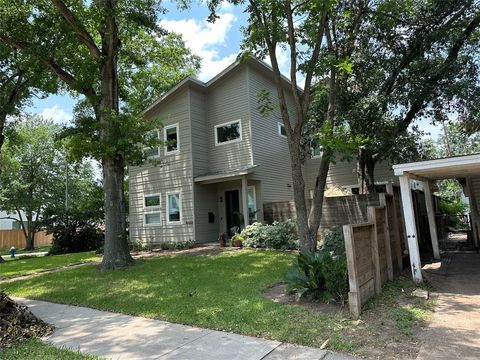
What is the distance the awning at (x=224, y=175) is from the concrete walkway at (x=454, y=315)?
25.2 feet

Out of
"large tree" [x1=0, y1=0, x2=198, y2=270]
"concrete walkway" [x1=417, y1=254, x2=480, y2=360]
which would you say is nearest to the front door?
"large tree" [x1=0, y1=0, x2=198, y2=270]

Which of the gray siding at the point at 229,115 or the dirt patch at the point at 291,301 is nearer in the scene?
the dirt patch at the point at 291,301

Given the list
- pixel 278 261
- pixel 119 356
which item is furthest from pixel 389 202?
pixel 119 356

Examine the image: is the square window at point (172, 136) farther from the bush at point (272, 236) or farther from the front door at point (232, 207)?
the bush at point (272, 236)

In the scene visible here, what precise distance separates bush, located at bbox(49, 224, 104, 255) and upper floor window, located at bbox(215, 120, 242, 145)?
928 cm

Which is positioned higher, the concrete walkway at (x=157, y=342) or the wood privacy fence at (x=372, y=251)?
the wood privacy fence at (x=372, y=251)

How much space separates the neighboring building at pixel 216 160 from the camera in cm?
1619

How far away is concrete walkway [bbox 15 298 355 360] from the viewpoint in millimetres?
4293

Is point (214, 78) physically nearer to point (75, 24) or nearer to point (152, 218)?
point (75, 24)

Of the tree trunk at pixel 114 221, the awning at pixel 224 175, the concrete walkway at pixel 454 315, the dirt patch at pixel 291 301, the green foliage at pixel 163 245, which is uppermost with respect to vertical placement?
the awning at pixel 224 175

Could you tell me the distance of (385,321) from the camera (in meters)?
5.20

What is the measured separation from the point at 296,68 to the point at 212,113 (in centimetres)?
945

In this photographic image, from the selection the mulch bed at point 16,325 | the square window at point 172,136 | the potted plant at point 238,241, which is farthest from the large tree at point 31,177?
the mulch bed at point 16,325

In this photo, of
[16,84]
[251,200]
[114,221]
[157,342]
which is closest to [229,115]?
[251,200]
